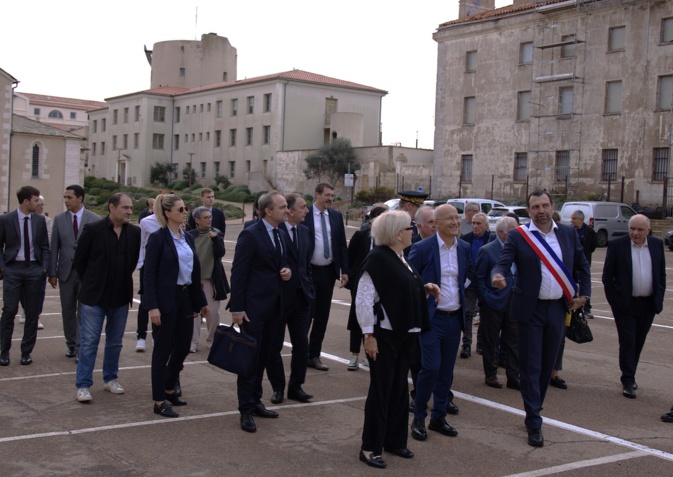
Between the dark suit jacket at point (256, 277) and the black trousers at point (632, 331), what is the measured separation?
3766 mm

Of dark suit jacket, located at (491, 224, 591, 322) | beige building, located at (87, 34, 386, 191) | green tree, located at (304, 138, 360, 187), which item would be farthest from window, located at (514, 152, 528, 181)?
dark suit jacket, located at (491, 224, 591, 322)

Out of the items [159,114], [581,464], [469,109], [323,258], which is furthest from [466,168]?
[581,464]

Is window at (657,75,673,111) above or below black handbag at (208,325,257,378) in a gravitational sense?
above

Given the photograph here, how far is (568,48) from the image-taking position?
46625 millimetres

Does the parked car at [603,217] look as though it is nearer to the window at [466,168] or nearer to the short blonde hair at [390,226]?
the window at [466,168]

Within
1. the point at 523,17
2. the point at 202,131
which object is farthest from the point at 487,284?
the point at 202,131

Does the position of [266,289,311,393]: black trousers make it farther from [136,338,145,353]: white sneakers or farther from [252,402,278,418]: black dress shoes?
[136,338,145,353]: white sneakers

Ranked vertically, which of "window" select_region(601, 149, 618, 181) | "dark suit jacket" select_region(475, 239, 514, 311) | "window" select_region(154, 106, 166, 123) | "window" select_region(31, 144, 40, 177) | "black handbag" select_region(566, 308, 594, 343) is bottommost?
"black handbag" select_region(566, 308, 594, 343)

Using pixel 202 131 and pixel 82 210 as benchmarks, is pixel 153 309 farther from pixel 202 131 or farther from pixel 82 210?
pixel 202 131

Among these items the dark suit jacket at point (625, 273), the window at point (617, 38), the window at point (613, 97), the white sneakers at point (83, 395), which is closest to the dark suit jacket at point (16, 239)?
the white sneakers at point (83, 395)

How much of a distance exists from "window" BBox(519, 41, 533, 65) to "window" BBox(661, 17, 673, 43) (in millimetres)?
8156

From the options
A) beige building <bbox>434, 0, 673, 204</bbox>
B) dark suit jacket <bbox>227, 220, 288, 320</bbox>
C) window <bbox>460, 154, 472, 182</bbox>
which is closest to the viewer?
dark suit jacket <bbox>227, 220, 288, 320</bbox>

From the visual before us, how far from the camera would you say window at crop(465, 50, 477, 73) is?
169ft

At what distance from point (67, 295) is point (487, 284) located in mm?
4896
